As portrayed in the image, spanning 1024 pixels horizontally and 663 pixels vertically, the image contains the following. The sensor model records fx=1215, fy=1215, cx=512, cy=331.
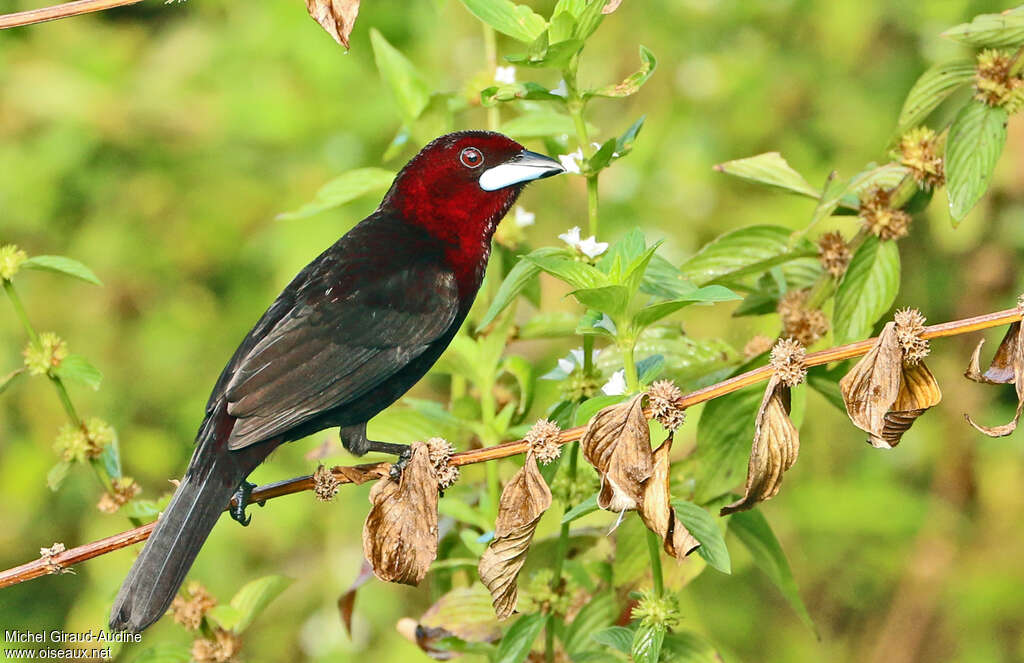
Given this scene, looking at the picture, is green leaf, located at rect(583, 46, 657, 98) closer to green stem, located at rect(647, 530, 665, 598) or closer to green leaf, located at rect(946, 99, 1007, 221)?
green leaf, located at rect(946, 99, 1007, 221)

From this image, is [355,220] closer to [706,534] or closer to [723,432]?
[723,432]

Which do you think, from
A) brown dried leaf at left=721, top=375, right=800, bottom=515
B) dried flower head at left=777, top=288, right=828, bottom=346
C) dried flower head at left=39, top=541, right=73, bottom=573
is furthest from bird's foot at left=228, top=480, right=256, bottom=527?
dried flower head at left=777, top=288, right=828, bottom=346

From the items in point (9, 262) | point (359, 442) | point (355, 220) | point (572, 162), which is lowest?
point (359, 442)

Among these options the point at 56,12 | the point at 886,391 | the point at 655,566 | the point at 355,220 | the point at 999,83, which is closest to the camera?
the point at 56,12

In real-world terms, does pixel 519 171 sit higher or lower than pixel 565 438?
higher

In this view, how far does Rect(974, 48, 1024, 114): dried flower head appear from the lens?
7.61 feet

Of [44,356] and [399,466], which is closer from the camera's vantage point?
[399,466]

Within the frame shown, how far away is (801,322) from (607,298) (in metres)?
0.72

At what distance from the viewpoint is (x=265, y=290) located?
5484 mm

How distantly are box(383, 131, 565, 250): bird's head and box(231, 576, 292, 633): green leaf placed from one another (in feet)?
2.57

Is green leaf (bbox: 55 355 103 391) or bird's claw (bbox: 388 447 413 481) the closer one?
bird's claw (bbox: 388 447 413 481)

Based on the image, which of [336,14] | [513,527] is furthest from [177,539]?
[336,14]

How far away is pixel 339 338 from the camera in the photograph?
2283 mm

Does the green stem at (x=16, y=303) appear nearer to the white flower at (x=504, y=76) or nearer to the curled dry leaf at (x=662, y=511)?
the white flower at (x=504, y=76)
